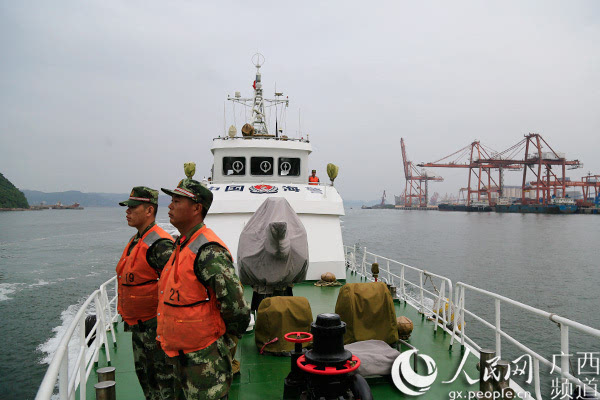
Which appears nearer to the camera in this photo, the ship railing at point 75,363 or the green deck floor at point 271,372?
the ship railing at point 75,363

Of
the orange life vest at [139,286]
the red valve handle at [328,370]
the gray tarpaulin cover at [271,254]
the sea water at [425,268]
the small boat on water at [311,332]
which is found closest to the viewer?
the red valve handle at [328,370]

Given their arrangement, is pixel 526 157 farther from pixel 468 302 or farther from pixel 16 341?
pixel 16 341

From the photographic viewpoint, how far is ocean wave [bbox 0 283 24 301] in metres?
17.8

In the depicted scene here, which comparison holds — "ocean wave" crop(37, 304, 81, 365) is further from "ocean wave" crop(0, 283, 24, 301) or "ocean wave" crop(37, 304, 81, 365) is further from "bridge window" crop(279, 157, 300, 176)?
"bridge window" crop(279, 157, 300, 176)

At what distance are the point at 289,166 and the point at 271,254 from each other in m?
6.41

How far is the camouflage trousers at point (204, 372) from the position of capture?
2582mm

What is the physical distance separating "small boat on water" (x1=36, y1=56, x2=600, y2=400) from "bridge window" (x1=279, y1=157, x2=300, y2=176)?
0.03 metres

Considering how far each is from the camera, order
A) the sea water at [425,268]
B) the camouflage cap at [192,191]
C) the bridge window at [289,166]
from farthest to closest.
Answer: the sea water at [425,268], the bridge window at [289,166], the camouflage cap at [192,191]

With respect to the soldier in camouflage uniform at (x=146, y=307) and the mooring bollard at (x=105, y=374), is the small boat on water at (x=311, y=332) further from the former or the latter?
the soldier in camouflage uniform at (x=146, y=307)

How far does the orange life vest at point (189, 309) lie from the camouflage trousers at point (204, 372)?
0.05 metres

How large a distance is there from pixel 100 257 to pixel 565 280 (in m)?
29.4

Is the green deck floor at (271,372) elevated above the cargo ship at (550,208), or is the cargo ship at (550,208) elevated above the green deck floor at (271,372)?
the cargo ship at (550,208)

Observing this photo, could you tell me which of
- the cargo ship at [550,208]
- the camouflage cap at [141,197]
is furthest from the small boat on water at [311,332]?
the cargo ship at [550,208]

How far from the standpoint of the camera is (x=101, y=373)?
3465 millimetres
